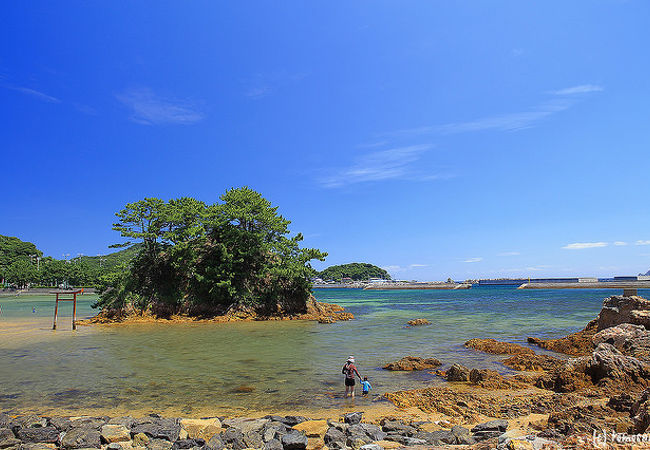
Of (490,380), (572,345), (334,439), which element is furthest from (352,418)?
(572,345)

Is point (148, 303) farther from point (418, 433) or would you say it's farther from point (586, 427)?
point (586, 427)

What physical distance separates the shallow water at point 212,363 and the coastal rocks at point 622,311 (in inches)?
151

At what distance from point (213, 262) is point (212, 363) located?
22470 millimetres

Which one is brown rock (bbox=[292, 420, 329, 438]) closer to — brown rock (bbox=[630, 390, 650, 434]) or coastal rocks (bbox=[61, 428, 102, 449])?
coastal rocks (bbox=[61, 428, 102, 449])

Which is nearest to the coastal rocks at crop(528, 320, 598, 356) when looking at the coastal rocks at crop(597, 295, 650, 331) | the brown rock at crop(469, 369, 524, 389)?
the coastal rocks at crop(597, 295, 650, 331)

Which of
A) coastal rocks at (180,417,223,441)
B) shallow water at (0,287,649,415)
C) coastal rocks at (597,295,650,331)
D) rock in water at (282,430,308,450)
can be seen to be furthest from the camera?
coastal rocks at (597,295,650,331)

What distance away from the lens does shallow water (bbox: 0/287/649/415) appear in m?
11.6

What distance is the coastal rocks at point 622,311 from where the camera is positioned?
1970 cm

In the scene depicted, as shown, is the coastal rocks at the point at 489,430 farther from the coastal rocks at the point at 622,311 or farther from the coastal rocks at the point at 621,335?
the coastal rocks at the point at 622,311

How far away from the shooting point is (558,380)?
12.0 m

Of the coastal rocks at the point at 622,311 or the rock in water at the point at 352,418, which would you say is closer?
the rock in water at the point at 352,418

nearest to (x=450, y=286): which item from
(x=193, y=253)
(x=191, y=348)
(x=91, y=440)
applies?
(x=193, y=253)

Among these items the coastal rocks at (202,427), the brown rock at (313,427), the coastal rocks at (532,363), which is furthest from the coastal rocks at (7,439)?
the coastal rocks at (532,363)

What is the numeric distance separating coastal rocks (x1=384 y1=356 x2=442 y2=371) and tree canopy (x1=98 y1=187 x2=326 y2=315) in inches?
894
